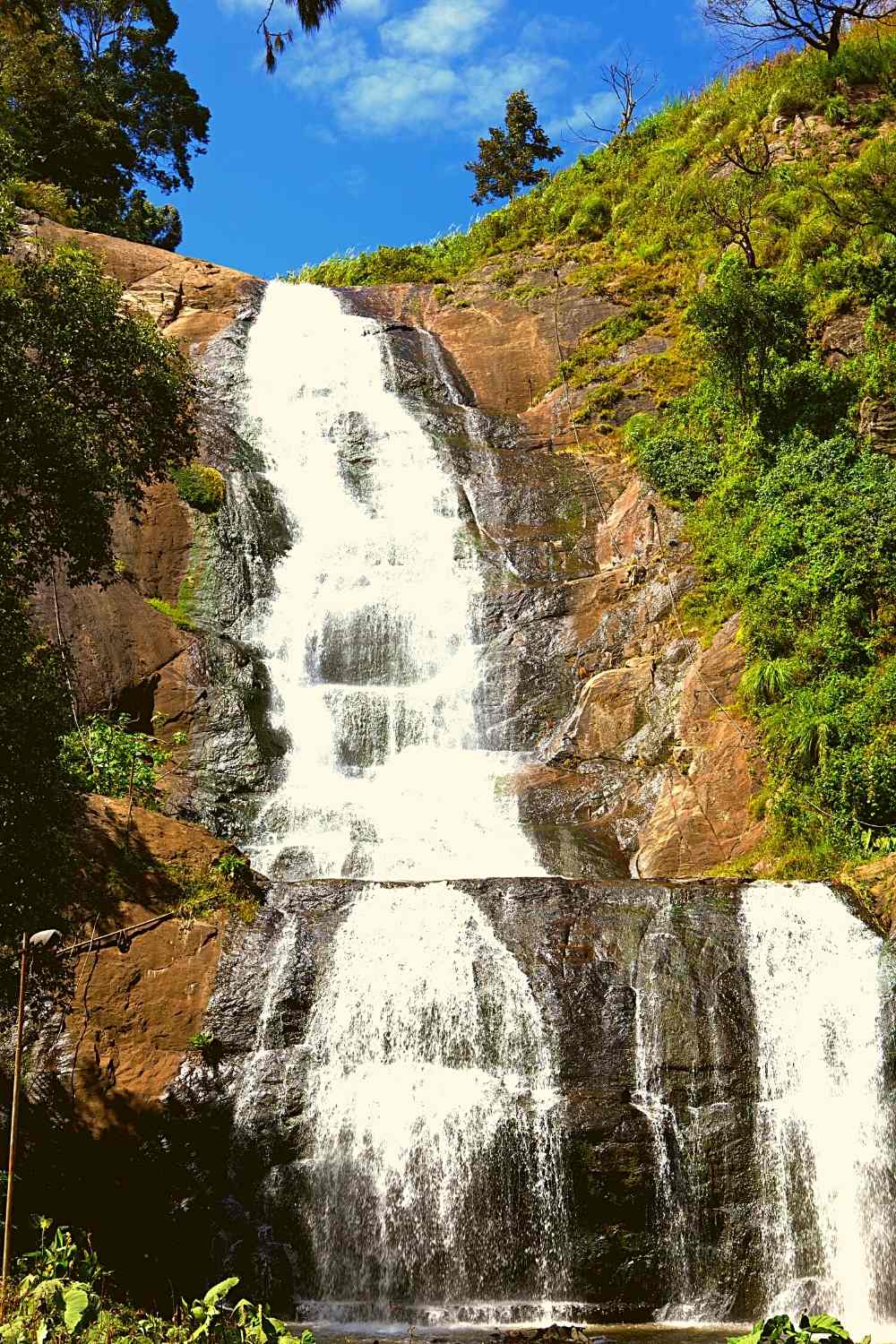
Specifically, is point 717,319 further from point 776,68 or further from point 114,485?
point 776,68

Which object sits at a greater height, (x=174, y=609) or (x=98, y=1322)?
(x=174, y=609)

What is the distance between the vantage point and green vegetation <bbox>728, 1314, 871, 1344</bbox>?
5969mm

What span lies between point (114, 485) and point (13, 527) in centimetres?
117

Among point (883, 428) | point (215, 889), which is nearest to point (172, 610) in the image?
point (215, 889)

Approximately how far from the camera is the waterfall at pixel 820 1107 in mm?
10359

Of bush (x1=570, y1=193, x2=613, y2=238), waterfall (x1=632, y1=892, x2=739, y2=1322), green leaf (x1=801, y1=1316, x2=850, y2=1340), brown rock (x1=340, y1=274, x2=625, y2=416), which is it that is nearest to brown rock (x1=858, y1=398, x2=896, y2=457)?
waterfall (x1=632, y1=892, x2=739, y2=1322)

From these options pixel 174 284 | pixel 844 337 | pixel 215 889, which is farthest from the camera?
pixel 174 284

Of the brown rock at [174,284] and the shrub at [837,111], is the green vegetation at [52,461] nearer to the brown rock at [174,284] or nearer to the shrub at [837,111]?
the brown rock at [174,284]

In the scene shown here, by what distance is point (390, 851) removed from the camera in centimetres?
1672

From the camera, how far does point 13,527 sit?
Result: 1130cm

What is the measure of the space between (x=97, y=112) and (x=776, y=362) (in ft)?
90.3

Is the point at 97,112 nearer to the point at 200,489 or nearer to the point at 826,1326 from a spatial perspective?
the point at 200,489

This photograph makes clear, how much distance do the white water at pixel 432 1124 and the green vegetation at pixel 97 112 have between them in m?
27.6

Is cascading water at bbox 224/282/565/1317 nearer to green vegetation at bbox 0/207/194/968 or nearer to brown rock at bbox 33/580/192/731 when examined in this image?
brown rock at bbox 33/580/192/731
